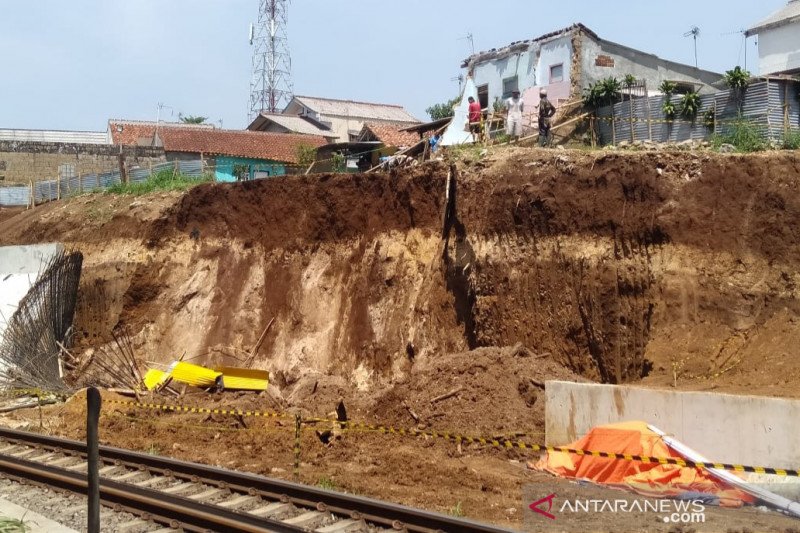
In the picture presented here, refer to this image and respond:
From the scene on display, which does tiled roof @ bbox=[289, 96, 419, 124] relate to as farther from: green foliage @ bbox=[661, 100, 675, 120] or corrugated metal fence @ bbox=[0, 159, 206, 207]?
green foliage @ bbox=[661, 100, 675, 120]

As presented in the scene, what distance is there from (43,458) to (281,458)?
3971 mm

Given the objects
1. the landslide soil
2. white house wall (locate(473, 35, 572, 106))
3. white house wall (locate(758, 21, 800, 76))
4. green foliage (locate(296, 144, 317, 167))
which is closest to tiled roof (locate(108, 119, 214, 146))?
green foliage (locate(296, 144, 317, 167))

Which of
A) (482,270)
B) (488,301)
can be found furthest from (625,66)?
(488,301)

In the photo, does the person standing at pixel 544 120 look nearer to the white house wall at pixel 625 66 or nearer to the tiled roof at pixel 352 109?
the white house wall at pixel 625 66

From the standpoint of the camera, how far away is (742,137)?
1945 centimetres

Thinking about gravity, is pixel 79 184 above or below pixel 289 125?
below

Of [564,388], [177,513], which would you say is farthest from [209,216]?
[177,513]

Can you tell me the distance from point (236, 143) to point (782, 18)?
2693 cm

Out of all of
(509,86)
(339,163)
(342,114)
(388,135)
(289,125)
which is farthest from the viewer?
(342,114)

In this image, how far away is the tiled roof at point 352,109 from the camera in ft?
184

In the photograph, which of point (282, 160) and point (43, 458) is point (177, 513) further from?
point (282, 160)

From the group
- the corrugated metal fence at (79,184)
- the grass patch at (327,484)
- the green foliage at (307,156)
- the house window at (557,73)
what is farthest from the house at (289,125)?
the grass patch at (327,484)

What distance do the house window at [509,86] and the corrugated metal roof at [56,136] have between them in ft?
99.2

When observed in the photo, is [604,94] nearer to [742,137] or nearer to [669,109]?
[669,109]
